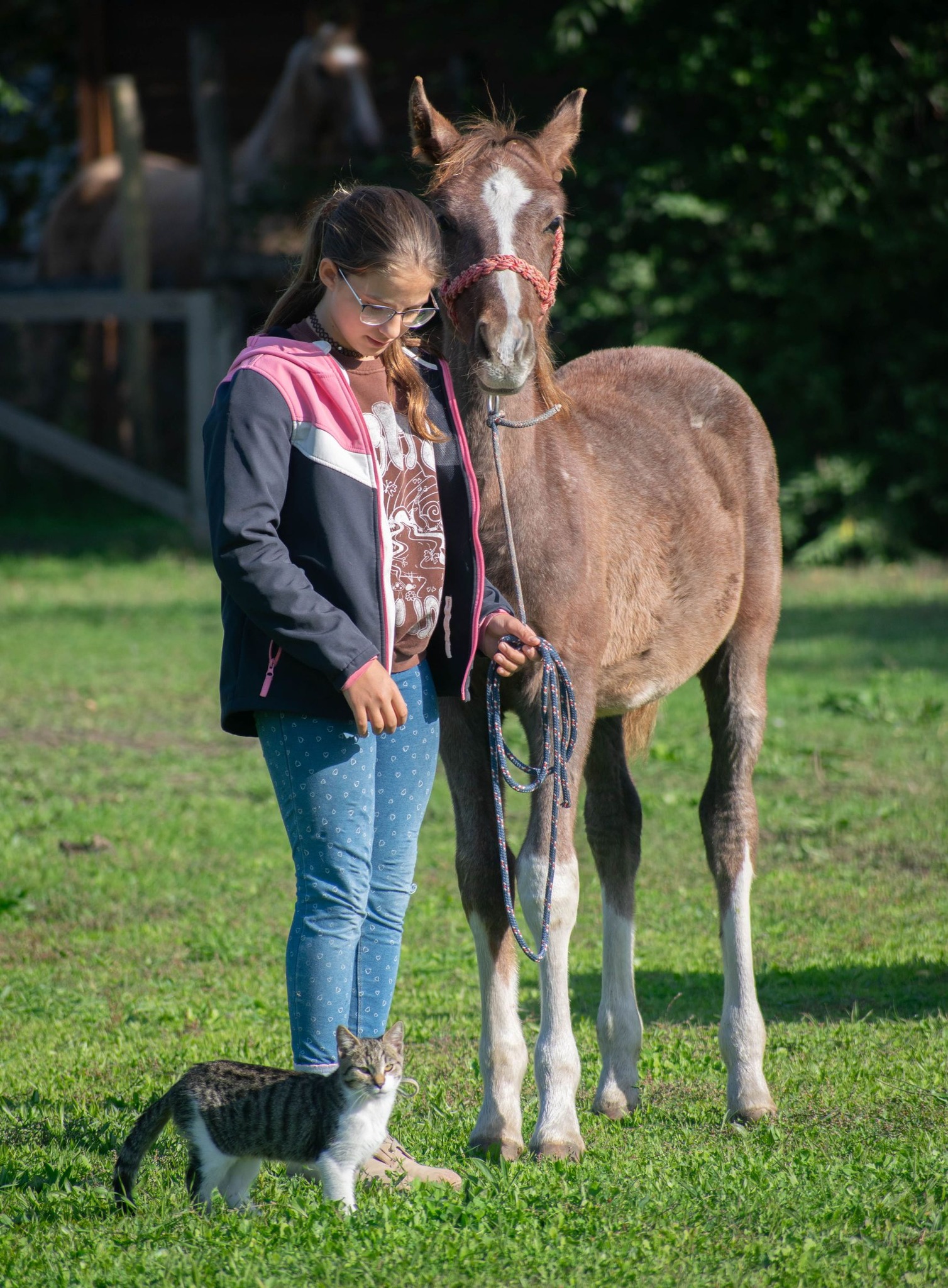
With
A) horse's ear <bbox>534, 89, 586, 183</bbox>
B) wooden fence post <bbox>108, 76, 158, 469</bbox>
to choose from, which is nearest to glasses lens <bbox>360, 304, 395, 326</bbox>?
horse's ear <bbox>534, 89, 586, 183</bbox>

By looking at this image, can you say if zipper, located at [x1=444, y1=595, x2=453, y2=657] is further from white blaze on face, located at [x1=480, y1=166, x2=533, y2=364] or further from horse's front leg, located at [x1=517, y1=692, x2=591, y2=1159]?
white blaze on face, located at [x1=480, y1=166, x2=533, y2=364]

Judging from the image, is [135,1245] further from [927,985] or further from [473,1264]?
[927,985]

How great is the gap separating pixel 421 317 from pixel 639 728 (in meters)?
1.77

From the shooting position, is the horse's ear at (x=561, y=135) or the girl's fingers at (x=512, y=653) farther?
the horse's ear at (x=561, y=135)

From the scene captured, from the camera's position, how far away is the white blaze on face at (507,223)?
Answer: 10.3 ft

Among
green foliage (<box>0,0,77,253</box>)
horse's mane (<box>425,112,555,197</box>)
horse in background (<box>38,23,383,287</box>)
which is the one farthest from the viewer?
green foliage (<box>0,0,77,253</box>)

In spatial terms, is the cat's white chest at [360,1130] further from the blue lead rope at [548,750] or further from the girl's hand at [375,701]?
the girl's hand at [375,701]

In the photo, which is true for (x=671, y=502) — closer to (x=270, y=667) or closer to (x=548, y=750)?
(x=548, y=750)

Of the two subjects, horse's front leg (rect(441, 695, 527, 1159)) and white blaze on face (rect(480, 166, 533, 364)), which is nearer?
white blaze on face (rect(480, 166, 533, 364))

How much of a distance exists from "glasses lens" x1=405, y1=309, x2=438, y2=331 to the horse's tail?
1630 millimetres

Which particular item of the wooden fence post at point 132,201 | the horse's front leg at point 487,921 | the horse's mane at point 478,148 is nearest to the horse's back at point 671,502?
the horse's front leg at point 487,921

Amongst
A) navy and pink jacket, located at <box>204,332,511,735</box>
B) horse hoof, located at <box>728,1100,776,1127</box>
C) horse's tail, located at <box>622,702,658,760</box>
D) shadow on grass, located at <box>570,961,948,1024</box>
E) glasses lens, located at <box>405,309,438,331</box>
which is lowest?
shadow on grass, located at <box>570,961,948,1024</box>

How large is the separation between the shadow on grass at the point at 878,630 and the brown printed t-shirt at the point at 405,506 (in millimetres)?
6761

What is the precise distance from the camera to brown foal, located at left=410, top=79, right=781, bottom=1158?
11.1ft
